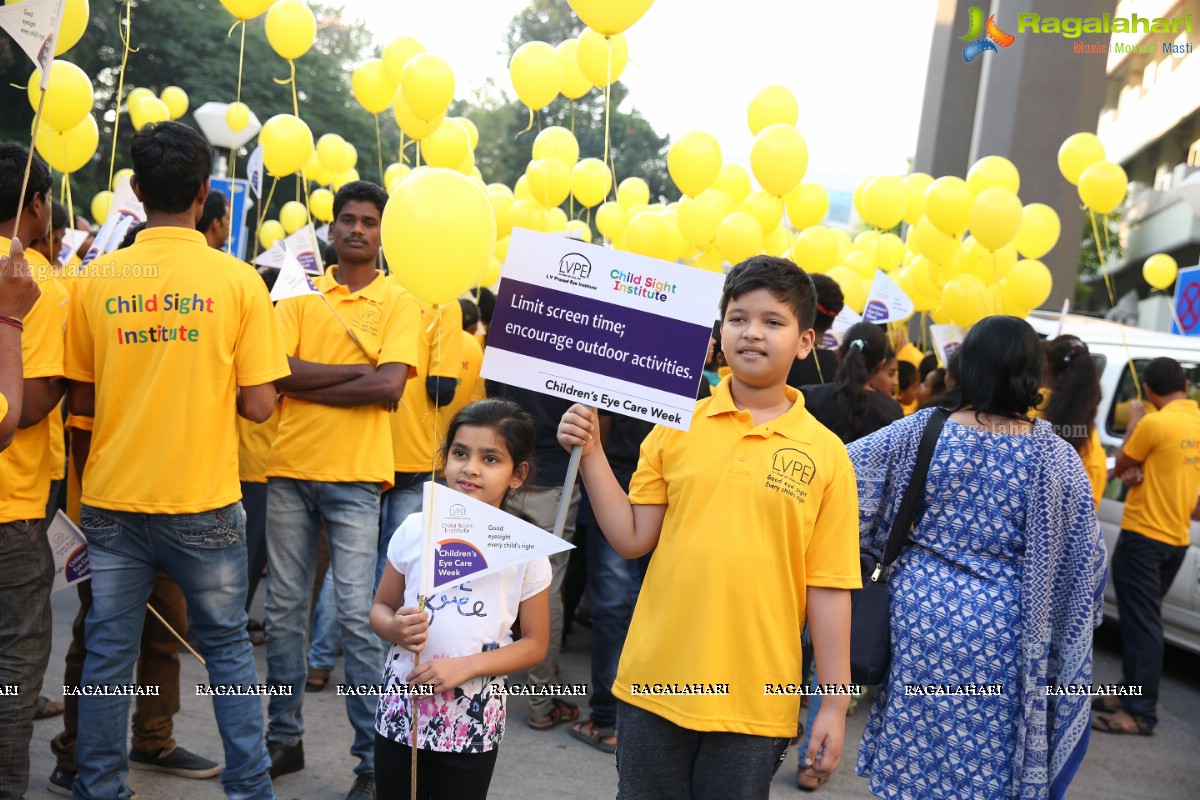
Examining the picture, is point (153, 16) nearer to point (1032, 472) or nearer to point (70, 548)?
point (70, 548)

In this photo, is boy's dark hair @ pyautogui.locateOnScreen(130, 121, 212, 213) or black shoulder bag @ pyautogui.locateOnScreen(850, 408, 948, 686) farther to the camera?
boy's dark hair @ pyautogui.locateOnScreen(130, 121, 212, 213)

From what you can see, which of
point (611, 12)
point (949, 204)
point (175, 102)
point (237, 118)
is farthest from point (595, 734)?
point (175, 102)

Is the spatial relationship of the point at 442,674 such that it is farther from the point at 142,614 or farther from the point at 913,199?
the point at 913,199

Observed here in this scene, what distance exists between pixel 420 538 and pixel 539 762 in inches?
86.7

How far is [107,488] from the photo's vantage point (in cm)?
322

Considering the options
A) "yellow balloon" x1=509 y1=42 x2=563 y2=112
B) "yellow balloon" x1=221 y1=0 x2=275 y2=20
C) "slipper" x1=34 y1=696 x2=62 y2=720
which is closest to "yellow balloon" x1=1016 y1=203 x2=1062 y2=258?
"yellow balloon" x1=509 y1=42 x2=563 y2=112

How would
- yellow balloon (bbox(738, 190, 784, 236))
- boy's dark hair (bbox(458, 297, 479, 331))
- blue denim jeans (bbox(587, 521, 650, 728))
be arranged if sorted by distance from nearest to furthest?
blue denim jeans (bbox(587, 521, 650, 728)) < boy's dark hair (bbox(458, 297, 479, 331)) < yellow balloon (bbox(738, 190, 784, 236))

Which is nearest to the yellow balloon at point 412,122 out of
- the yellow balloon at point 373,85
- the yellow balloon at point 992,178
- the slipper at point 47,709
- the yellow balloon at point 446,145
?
the yellow balloon at point 446,145

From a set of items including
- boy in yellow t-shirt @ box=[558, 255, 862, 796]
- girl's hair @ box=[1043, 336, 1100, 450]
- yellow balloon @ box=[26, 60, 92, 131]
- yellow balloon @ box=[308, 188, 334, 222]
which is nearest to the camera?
boy in yellow t-shirt @ box=[558, 255, 862, 796]

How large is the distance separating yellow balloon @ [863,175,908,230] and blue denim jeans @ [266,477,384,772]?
18.6 feet

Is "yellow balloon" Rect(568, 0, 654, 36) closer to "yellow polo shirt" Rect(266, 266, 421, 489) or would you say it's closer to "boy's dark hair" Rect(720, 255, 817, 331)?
"yellow polo shirt" Rect(266, 266, 421, 489)

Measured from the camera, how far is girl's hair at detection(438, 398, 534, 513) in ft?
9.43

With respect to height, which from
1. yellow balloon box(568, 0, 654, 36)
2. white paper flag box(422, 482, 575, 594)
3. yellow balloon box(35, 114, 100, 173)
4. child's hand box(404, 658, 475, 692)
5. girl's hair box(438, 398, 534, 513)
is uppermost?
yellow balloon box(568, 0, 654, 36)

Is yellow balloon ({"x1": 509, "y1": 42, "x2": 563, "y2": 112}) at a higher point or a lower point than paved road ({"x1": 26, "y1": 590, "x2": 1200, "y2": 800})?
higher
